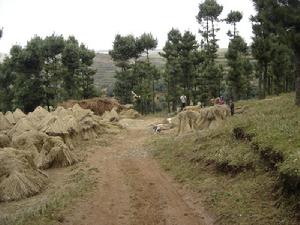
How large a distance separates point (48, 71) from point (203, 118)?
29.0 meters

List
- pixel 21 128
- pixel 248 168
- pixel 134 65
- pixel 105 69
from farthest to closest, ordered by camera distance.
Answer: pixel 105 69 → pixel 134 65 → pixel 21 128 → pixel 248 168

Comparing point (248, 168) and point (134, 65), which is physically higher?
point (134, 65)

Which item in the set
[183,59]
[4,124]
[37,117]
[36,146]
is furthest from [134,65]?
[36,146]

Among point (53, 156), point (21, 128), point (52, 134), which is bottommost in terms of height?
point (53, 156)

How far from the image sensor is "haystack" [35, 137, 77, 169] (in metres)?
23.2

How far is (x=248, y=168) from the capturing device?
16.4 meters

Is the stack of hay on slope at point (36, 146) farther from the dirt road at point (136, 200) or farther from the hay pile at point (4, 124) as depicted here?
the dirt road at point (136, 200)

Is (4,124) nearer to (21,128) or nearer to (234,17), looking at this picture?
(21,128)

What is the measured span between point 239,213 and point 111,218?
13.1ft

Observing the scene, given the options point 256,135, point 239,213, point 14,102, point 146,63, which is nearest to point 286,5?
point 256,135

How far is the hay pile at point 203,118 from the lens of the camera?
27906 millimetres

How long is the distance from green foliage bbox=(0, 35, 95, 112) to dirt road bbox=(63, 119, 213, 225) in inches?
1178

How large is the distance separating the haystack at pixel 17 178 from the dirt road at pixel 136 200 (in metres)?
2.74

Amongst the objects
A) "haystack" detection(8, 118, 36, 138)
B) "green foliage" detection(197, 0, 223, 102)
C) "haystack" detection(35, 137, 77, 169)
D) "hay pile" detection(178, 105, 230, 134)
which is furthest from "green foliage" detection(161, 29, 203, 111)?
"haystack" detection(35, 137, 77, 169)
